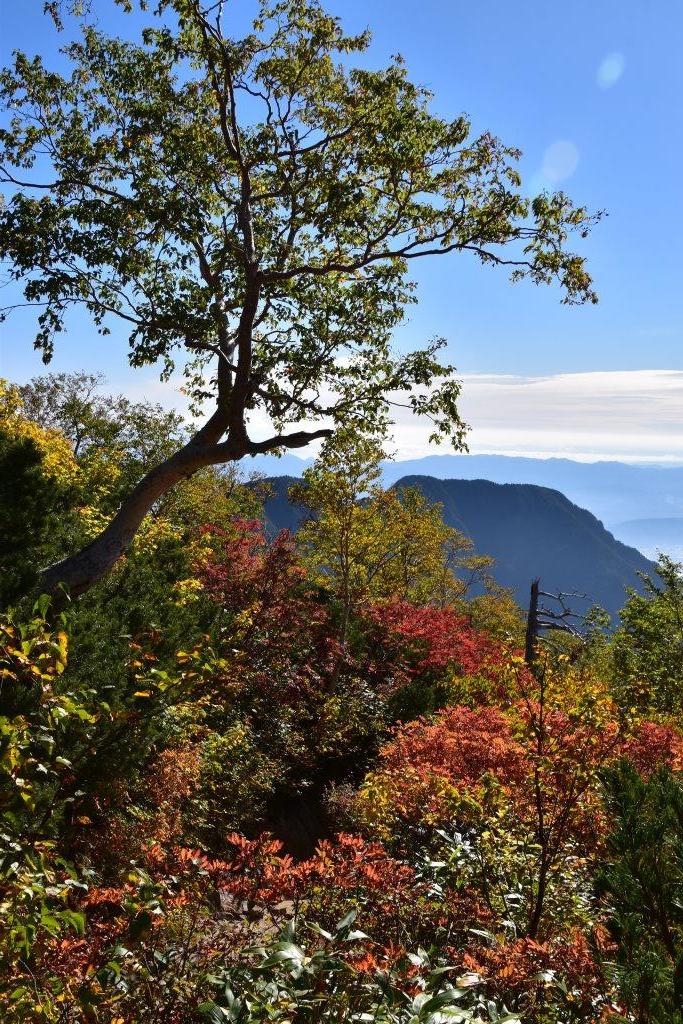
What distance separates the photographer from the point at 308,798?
12234 millimetres

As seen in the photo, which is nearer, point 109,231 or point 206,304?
point 109,231

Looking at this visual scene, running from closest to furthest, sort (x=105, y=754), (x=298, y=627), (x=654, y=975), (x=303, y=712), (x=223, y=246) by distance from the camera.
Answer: (x=654, y=975), (x=105, y=754), (x=223, y=246), (x=303, y=712), (x=298, y=627)

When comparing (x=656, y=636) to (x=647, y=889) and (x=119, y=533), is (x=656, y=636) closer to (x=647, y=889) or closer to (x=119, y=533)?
(x=119, y=533)

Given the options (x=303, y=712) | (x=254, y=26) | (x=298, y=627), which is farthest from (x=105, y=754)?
(x=254, y=26)

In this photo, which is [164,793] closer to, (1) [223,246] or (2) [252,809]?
(2) [252,809]

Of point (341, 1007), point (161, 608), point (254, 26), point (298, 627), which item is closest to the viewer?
point (341, 1007)

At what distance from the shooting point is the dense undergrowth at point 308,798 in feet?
8.82

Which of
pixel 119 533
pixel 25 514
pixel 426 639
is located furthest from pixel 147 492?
pixel 426 639

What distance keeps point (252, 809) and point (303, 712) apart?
239 cm

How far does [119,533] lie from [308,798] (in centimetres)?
672

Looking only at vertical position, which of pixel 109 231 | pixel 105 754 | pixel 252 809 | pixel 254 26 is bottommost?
pixel 252 809

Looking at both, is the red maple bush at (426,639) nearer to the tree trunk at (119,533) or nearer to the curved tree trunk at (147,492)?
the curved tree trunk at (147,492)

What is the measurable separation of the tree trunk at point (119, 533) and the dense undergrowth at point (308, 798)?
35 cm

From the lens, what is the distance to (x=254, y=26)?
28.9 feet
